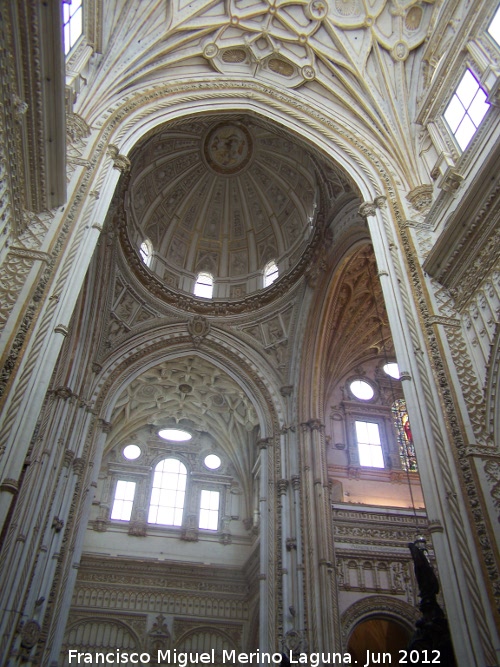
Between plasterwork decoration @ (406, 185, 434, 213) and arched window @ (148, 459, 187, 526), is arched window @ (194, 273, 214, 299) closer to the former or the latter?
arched window @ (148, 459, 187, 526)

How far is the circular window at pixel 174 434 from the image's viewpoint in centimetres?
2455

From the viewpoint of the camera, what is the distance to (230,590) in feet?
67.8

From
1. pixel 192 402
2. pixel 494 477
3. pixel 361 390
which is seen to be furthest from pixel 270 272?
pixel 494 477

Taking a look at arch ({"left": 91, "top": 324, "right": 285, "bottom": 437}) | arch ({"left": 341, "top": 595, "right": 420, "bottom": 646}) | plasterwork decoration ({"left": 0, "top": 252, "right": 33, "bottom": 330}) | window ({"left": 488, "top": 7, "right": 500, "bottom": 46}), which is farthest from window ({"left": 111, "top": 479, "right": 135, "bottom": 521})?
window ({"left": 488, "top": 7, "right": 500, "bottom": 46})

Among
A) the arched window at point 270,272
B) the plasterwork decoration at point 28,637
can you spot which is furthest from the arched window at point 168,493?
the plasterwork decoration at point 28,637

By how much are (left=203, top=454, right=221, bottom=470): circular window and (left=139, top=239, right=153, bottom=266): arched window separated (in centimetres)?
960

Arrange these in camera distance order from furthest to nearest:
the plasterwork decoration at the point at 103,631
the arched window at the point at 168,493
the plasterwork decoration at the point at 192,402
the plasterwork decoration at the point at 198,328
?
the arched window at the point at 168,493
the plasterwork decoration at the point at 192,402
the plasterwork decoration at the point at 198,328
the plasterwork decoration at the point at 103,631

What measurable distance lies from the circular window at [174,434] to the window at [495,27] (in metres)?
19.3

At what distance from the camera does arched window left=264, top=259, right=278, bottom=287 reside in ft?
67.8

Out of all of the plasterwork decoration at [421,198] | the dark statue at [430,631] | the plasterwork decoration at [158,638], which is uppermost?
the plasterwork decoration at [421,198]

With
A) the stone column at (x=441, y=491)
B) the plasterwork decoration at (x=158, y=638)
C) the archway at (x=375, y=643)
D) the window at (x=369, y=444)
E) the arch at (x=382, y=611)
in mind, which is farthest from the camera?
the window at (x=369, y=444)

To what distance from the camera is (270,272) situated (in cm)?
2091

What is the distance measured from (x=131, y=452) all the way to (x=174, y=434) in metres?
2.13

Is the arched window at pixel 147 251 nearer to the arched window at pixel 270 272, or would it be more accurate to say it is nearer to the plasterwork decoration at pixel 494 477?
the arched window at pixel 270 272
